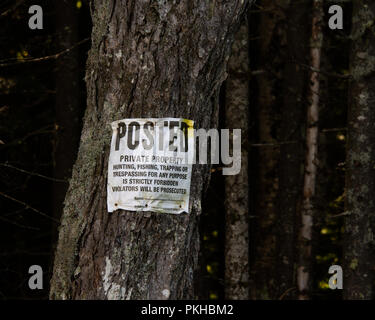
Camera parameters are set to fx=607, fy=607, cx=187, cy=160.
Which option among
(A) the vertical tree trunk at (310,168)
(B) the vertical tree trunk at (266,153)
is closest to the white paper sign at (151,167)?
(A) the vertical tree trunk at (310,168)

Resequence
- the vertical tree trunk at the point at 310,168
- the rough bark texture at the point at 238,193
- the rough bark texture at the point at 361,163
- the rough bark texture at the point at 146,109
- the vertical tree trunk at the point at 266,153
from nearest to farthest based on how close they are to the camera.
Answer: the rough bark texture at the point at 146,109 < the rough bark texture at the point at 361,163 < the rough bark texture at the point at 238,193 < the vertical tree trunk at the point at 310,168 < the vertical tree trunk at the point at 266,153

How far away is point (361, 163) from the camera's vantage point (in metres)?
6.20

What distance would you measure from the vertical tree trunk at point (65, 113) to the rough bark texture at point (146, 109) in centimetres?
507

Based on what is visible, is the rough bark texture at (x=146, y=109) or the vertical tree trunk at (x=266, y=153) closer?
the rough bark texture at (x=146, y=109)

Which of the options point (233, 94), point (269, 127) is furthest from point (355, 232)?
point (269, 127)

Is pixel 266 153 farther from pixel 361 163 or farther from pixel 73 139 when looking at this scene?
pixel 73 139

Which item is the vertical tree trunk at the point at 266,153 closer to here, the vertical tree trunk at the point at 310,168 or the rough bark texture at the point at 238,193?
the vertical tree trunk at the point at 310,168

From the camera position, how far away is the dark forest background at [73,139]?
7.93 m

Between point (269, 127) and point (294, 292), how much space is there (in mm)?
2344
